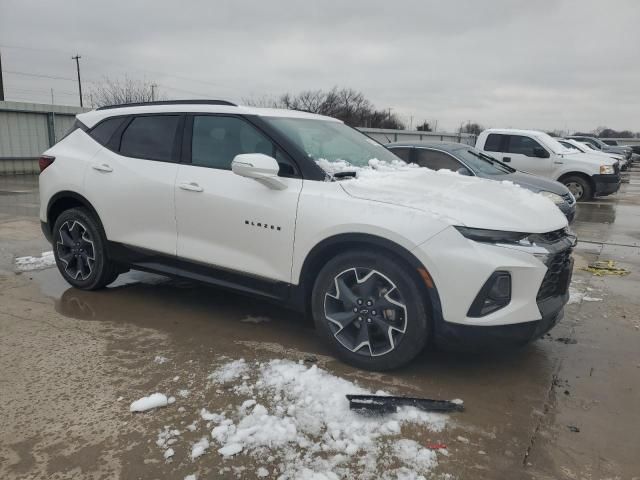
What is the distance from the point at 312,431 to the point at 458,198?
5.54 ft

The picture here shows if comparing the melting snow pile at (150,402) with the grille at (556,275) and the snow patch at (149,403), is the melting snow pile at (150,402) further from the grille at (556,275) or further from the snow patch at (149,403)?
the grille at (556,275)

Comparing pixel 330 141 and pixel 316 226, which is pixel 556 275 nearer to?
pixel 316 226

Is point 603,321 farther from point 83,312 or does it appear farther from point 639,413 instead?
point 83,312

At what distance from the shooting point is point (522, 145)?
1260cm

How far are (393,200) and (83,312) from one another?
112 inches

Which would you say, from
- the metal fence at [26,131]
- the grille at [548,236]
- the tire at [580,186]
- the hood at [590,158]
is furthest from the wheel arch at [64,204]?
the metal fence at [26,131]

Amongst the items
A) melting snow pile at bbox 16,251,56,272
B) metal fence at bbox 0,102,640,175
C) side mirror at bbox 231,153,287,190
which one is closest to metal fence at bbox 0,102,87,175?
metal fence at bbox 0,102,640,175

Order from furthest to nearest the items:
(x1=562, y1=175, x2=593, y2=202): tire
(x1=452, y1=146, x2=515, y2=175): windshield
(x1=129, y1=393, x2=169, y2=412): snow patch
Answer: (x1=562, y1=175, x2=593, y2=202): tire
(x1=452, y1=146, x2=515, y2=175): windshield
(x1=129, y1=393, x2=169, y2=412): snow patch

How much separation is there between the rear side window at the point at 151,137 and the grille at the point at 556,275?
2914mm

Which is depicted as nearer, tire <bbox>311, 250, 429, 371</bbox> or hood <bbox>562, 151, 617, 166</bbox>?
tire <bbox>311, 250, 429, 371</bbox>

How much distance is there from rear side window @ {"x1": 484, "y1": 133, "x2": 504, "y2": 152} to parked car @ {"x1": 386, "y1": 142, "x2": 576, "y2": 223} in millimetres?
4048

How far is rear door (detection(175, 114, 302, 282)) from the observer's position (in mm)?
3619

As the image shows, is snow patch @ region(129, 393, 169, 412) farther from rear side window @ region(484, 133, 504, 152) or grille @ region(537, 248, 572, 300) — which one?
rear side window @ region(484, 133, 504, 152)

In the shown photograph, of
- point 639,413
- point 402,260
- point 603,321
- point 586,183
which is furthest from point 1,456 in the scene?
point 586,183
